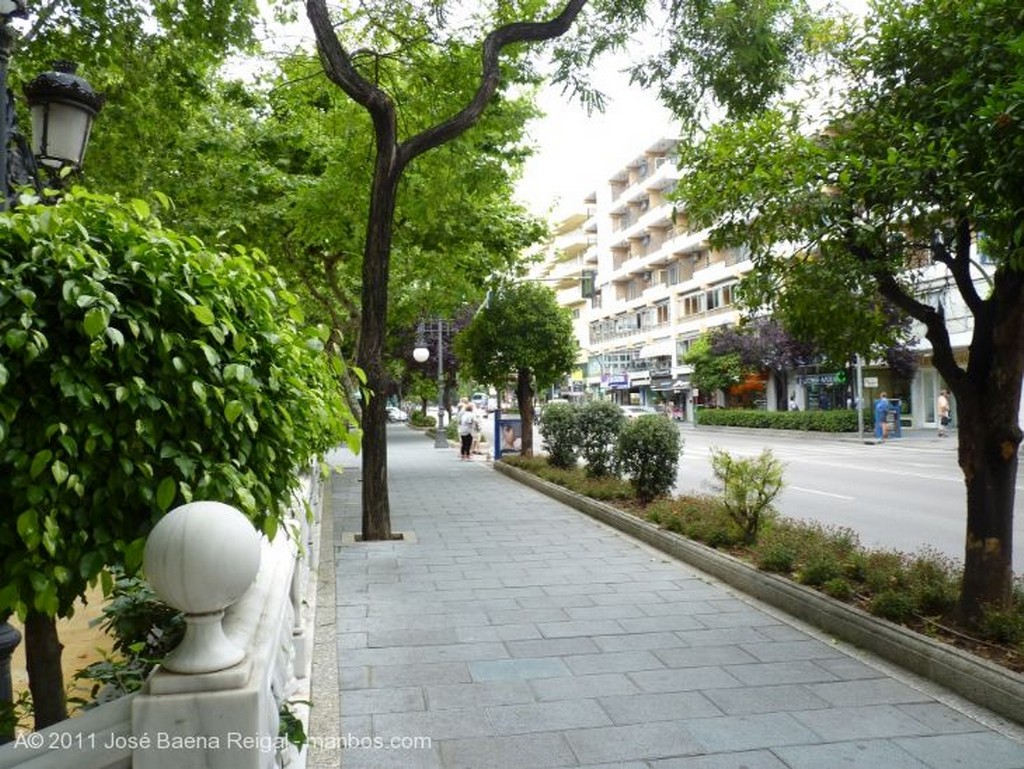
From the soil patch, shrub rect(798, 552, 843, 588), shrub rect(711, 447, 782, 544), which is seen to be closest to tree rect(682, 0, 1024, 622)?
shrub rect(798, 552, 843, 588)

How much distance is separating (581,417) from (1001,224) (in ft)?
32.3

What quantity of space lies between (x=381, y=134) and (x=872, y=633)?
6.88 meters

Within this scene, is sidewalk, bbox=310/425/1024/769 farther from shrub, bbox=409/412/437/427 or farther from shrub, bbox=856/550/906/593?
shrub, bbox=409/412/437/427

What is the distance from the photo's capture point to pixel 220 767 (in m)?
1.85

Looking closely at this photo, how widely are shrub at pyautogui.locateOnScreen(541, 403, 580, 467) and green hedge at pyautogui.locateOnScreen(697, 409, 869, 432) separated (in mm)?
18070

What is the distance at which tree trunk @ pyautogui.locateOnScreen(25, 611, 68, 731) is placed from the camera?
278cm

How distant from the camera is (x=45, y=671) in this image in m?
2.82

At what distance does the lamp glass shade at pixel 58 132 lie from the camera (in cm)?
530

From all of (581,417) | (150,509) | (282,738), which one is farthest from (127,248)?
(581,417)

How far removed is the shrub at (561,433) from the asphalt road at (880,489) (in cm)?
213

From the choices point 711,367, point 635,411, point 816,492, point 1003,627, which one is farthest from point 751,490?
point 635,411

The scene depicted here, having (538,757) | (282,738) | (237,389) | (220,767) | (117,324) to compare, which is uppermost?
(117,324)

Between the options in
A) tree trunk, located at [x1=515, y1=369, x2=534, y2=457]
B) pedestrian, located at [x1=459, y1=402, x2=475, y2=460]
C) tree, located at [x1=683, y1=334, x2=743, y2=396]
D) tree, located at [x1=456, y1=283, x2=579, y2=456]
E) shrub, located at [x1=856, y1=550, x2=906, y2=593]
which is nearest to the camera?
shrub, located at [x1=856, y1=550, x2=906, y2=593]

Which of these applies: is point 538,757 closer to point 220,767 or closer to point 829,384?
Answer: point 220,767
